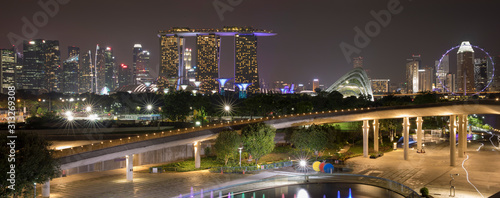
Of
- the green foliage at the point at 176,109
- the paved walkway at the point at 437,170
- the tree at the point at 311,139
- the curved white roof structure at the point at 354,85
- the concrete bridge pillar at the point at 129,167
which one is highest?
the curved white roof structure at the point at 354,85

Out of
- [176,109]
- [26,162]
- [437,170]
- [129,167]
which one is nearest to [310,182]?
[437,170]

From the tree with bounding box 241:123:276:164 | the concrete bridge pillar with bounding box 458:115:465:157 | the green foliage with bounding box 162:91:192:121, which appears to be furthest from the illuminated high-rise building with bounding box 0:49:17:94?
the concrete bridge pillar with bounding box 458:115:465:157

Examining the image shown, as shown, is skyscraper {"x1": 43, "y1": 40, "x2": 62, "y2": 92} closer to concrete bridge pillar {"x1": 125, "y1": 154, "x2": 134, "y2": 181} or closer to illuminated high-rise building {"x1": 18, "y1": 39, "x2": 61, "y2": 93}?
illuminated high-rise building {"x1": 18, "y1": 39, "x2": 61, "y2": 93}

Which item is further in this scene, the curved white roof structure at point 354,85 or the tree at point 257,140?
the curved white roof structure at point 354,85

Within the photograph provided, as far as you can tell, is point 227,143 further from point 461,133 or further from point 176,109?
point 176,109

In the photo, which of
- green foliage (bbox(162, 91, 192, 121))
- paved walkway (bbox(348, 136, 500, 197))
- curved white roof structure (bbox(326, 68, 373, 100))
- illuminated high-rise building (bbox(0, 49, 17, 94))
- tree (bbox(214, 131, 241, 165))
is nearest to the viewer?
paved walkway (bbox(348, 136, 500, 197))

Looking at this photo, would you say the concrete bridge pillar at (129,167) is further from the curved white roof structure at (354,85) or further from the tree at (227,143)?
the curved white roof structure at (354,85)

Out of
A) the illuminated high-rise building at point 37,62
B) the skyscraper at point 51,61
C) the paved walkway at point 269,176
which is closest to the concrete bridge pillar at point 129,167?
the paved walkway at point 269,176
